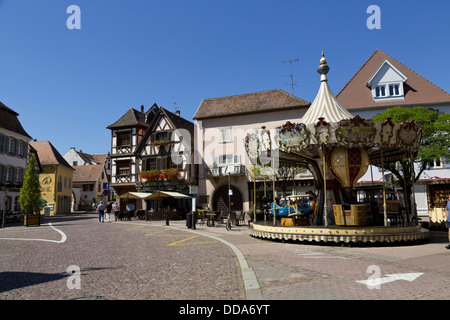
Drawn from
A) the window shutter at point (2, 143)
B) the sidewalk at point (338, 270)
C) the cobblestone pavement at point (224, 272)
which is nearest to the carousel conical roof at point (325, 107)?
the sidewalk at point (338, 270)

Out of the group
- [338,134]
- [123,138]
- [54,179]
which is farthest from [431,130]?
[54,179]

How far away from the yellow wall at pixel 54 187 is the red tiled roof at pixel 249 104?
934 inches

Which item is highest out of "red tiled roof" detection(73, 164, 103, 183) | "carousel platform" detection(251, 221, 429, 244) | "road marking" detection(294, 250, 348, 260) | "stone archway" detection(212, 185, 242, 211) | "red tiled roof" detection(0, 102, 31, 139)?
"red tiled roof" detection(0, 102, 31, 139)

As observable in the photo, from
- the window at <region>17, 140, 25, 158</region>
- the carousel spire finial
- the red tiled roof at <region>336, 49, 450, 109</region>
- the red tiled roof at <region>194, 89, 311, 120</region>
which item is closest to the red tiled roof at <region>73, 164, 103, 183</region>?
the window at <region>17, 140, 25, 158</region>

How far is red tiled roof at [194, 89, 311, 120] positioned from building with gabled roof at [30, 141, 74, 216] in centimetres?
2382

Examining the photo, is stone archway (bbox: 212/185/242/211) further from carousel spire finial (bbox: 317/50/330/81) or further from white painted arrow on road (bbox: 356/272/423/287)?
white painted arrow on road (bbox: 356/272/423/287)

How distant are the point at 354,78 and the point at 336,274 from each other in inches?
1148

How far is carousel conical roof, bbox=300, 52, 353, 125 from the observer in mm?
13609

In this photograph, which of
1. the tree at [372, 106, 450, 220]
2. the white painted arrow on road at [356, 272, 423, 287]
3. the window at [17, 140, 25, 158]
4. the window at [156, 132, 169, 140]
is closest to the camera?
the white painted arrow on road at [356, 272, 423, 287]

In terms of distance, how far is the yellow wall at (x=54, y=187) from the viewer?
1671 inches

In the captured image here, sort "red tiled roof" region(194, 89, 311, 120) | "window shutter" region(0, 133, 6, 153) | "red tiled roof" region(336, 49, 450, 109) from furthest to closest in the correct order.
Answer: "window shutter" region(0, 133, 6, 153), "red tiled roof" region(194, 89, 311, 120), "red tiled roof" region(336, 49, 450, 109)

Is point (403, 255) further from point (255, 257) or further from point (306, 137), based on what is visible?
point (306, 137)

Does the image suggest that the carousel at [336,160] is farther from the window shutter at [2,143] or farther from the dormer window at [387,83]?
the window shutter at [2,143]

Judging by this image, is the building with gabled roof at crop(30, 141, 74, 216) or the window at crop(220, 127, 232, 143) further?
the building with gabled roof at crop(30, 141, 74, 216)
